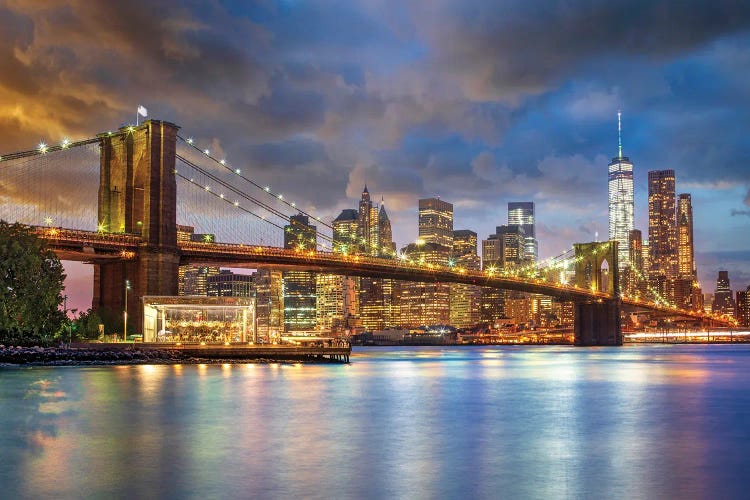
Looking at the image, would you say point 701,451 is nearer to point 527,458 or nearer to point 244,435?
point 527,458

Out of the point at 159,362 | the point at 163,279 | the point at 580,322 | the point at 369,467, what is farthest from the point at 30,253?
the point at 580,322

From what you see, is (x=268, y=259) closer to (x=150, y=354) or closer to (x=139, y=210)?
(x=139, y=210)

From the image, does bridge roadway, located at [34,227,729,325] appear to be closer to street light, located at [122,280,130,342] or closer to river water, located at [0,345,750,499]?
street light, located at [122,280,130,342]

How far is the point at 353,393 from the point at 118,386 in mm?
11181

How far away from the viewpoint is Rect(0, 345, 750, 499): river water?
17719 millimetres

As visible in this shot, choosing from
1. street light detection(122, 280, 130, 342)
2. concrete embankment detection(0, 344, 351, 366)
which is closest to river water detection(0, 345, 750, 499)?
concrete embankment detection(0, 344, 351, 366)

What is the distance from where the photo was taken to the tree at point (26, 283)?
56.1m

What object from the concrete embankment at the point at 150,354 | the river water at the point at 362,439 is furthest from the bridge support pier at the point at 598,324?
the river water at the point at 362,439

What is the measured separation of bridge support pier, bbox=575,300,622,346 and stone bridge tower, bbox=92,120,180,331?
8133 cm

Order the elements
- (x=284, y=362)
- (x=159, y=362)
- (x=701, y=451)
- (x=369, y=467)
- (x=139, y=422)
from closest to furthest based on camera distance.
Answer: (x=369, y=467), (x=701, y=451), (x=139, y=422), (x=159, y=362), (x=284, y=362)

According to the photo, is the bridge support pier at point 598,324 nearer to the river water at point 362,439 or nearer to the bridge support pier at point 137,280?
the bridge support pier at point 137,280

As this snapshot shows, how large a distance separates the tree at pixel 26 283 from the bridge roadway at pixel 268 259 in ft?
23.6

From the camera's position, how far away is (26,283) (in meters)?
57.2

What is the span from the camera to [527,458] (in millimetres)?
21578
